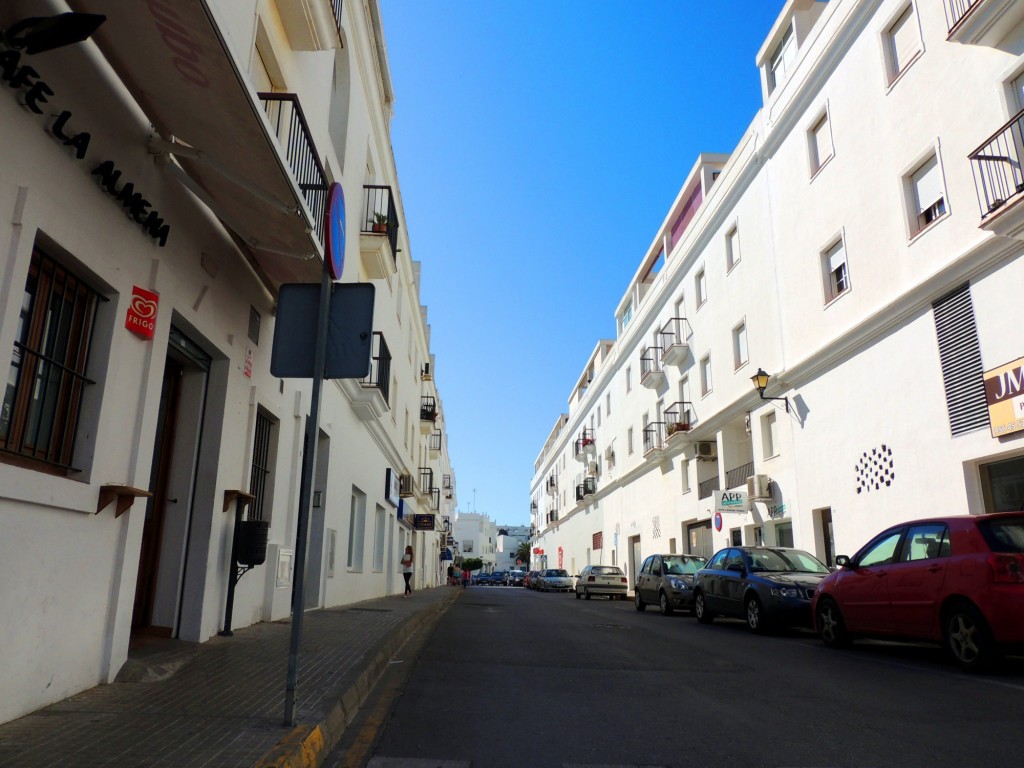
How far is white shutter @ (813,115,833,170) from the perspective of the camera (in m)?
18.1

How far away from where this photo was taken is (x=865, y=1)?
1606cm

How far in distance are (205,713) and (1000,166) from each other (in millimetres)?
13155

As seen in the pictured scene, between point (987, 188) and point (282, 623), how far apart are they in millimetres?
12601

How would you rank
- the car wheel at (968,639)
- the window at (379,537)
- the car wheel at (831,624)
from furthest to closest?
the window at (379,537)
the car wheel at (831,624)
the car wheel at (968,639)

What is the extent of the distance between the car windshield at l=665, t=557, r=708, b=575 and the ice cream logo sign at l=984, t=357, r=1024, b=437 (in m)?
8.45

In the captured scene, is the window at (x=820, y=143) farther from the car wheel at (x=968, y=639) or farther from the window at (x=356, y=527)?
the window at (x=356, y=527)

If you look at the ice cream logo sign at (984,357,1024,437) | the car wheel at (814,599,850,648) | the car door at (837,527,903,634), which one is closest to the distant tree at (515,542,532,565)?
the ice cream logo sign at (984,357,1024,437)

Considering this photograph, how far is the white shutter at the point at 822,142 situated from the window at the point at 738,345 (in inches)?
225

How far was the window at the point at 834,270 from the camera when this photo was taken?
17.4m

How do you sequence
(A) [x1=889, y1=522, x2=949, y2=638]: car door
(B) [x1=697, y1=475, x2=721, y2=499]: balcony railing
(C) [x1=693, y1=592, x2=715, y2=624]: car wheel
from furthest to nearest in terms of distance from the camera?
1. (B) [x1=697, y1=475, x2=721, y2=499]: balcony railing
2. (C) [x1=693, y1=592, x2=715, y2=624]: car wheel
3. (A) [x1=889, y1=522, x2=949, y2=638]: car door

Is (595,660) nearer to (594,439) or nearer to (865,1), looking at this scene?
(865,1)

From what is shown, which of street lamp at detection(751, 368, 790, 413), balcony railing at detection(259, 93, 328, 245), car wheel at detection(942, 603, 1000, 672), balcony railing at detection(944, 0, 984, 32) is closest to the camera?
car wheel at detection(942, 603, 1000, 672)

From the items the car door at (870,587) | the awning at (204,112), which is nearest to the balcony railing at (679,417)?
the car door at (870,587)

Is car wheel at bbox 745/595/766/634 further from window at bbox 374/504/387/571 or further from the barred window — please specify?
window at bbox 374/504/387/571
